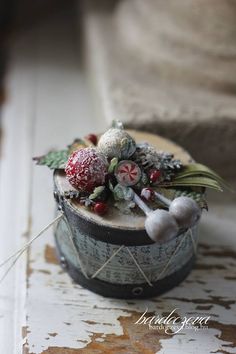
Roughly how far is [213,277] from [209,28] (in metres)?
0.43

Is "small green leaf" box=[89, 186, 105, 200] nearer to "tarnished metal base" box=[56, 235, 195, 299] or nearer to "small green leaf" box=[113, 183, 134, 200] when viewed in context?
"small green leaf" box=[113, 183, 134, 200]

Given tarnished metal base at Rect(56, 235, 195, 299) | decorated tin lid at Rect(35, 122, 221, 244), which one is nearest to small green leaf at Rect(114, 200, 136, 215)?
decorated tin lid at Rect(35, 122, 221, 244)

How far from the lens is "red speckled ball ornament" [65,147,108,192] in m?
0.63

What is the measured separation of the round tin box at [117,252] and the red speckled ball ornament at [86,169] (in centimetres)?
3

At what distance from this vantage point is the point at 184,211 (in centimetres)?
59

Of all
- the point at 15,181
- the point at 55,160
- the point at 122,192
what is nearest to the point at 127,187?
the point at 122,192

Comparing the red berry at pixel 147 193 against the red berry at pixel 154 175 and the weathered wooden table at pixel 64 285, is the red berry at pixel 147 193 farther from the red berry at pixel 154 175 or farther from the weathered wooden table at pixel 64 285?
the weathered wooden table at pixel 64 285

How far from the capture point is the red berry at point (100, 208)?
63cm

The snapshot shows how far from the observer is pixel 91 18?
114 cm

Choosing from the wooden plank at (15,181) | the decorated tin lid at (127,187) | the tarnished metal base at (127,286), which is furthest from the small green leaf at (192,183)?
the wooden plank at (15,181)

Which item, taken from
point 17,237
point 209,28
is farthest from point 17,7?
point 17,237

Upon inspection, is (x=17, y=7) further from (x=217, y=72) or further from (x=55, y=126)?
(x=217, y=72)

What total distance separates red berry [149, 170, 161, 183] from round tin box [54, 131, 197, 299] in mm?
50

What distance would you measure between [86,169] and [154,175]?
89 millimetres
